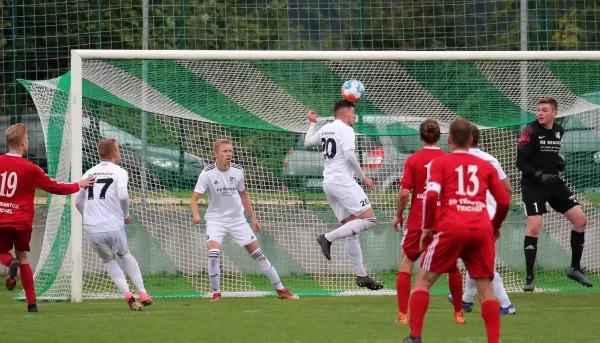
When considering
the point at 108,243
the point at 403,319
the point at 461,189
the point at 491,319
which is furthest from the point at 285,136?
the point at 491,319

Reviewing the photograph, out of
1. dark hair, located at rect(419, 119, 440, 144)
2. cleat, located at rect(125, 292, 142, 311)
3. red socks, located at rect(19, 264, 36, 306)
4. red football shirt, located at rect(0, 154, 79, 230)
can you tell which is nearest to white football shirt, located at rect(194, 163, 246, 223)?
cleat, located at rect(125, 292, 142, 311)

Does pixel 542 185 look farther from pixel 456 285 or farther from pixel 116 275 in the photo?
pixel 116 275

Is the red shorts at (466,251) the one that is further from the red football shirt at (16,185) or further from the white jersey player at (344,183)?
the red football shirt at (16,185)

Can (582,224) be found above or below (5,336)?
above

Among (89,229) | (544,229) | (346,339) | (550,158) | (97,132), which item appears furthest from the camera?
Answer: (544,229)

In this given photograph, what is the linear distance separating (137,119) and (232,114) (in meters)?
1.05

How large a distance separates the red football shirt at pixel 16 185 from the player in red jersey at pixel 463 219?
4.12m

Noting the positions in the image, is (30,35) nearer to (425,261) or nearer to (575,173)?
(575,173)

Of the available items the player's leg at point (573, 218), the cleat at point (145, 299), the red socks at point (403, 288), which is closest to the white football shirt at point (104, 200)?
the cleat at point (145, 299)

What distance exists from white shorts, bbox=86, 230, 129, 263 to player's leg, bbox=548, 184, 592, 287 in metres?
4.34

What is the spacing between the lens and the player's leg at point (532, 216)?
11148mm

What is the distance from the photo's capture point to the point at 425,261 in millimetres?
7281

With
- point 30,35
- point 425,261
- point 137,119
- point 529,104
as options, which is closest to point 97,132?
point 137,119

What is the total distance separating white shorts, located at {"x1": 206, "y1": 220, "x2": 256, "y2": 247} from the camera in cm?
1129
